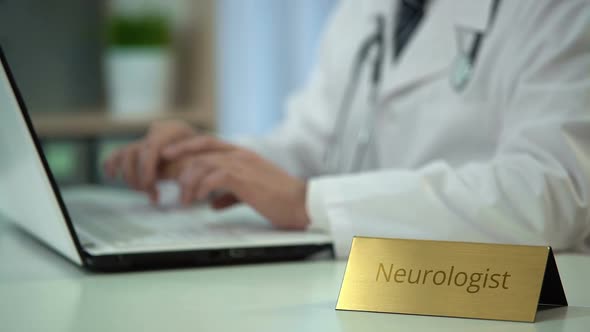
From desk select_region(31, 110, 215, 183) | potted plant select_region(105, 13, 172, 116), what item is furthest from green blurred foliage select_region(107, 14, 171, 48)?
desk select_region(31, 110, 215, 183)

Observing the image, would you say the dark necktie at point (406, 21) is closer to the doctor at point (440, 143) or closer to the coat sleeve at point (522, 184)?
the doctor at point (440, 143)

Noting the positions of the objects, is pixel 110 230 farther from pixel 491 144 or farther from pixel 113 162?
pixel 491 144

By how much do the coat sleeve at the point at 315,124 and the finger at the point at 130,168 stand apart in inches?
11.6

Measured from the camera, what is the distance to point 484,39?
105 centimetres

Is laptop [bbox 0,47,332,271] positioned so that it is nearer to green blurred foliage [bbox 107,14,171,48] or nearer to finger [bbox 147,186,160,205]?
finger [bbox 147,186,160,205]

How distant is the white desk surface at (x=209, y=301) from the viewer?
0.58m

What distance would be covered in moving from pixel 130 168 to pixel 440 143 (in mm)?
457

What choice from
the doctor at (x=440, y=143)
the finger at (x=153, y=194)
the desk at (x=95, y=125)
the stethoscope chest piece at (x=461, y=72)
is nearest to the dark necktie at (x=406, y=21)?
the doctor at (x=440, y=143)

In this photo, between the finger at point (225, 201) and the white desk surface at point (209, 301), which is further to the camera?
the finger at point (225, 201)

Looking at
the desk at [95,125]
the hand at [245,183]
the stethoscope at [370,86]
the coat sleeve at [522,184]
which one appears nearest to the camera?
the coat sleeve at [522,184]

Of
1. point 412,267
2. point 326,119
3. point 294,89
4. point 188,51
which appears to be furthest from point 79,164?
point 412,267

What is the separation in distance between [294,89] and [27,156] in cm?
183

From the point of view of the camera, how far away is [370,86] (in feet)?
4.24

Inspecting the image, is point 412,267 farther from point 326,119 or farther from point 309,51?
point 309,51
